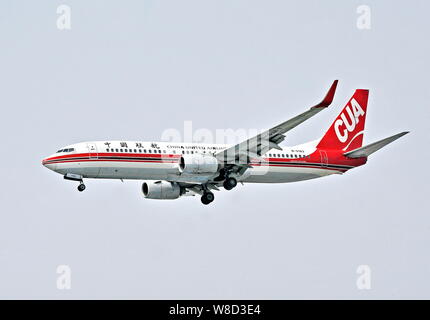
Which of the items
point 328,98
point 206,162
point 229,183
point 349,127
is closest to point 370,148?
point 349,127

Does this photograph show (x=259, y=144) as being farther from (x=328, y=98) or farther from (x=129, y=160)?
(x=328, y=98)

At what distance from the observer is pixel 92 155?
68.2 m

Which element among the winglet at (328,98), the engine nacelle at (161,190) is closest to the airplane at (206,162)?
the engine nacelle at (161,190)

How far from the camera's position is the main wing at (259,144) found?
6291 cm

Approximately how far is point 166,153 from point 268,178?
8276 mm

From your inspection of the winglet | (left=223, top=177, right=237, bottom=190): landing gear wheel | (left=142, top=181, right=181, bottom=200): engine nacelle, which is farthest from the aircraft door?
the winglet

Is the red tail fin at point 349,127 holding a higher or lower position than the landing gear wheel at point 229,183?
higher

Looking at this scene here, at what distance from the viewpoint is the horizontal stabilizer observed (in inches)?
2655

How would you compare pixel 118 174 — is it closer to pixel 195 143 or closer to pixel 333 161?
pixel 195 143

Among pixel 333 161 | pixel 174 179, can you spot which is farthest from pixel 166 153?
pixel 333 161

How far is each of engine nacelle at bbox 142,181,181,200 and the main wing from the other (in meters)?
5.37

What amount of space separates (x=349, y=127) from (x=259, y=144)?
12296 mm

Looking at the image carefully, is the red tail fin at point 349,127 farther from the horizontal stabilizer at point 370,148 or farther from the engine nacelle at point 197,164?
the engine nacelle at point 197,164

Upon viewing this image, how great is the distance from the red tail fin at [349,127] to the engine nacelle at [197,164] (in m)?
11.2
